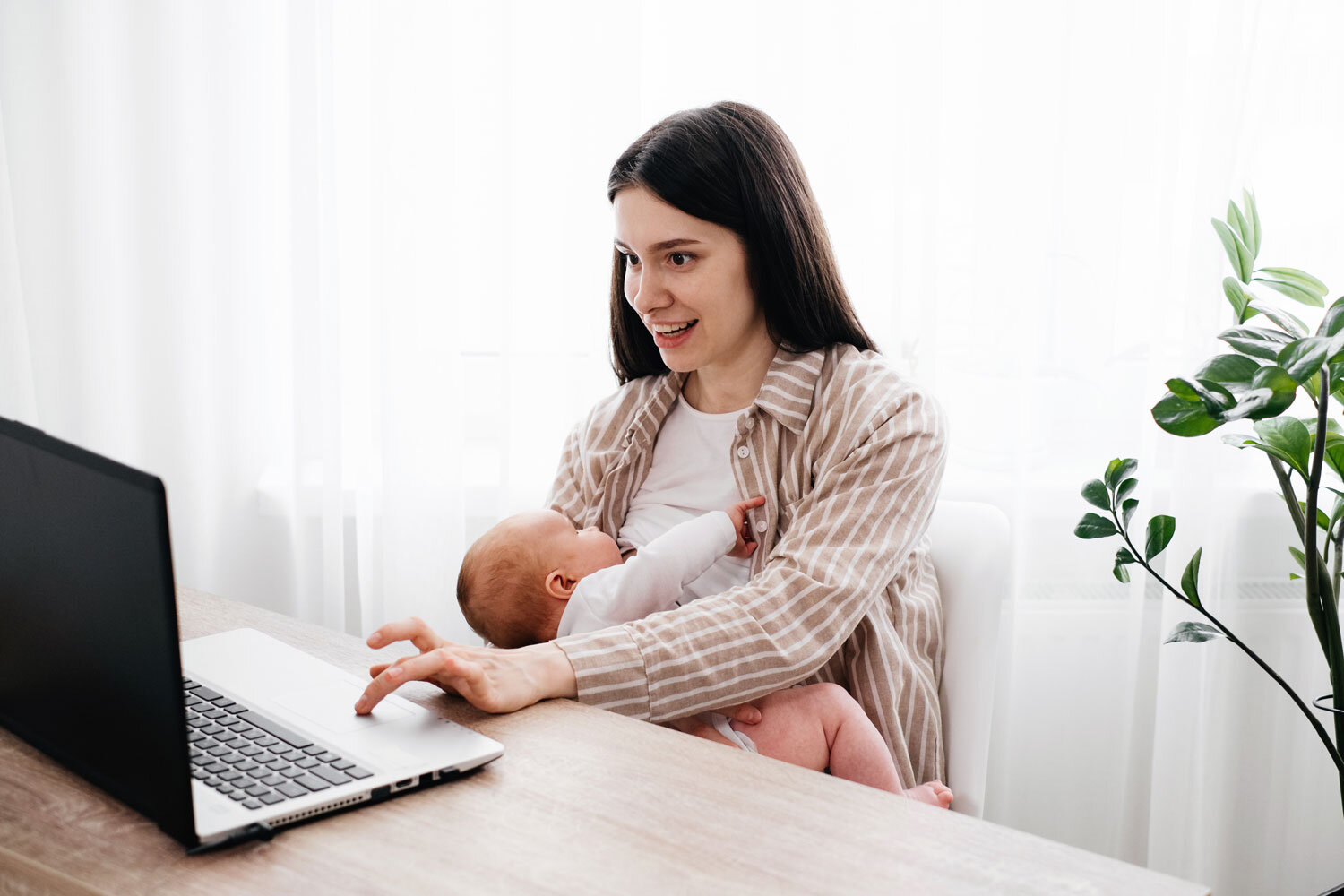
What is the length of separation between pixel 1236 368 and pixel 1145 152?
0.90 meters

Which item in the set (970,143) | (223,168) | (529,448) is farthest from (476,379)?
(970,143)

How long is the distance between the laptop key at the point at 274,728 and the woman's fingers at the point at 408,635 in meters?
0.18

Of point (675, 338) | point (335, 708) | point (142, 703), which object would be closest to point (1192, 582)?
point (675, 338)

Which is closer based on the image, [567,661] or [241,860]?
[241,860]

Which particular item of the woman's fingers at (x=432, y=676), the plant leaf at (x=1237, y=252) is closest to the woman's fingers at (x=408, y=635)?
Answer: the woman's fingers at (x=432, y=676)

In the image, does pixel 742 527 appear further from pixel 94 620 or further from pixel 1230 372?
pixel 94 620

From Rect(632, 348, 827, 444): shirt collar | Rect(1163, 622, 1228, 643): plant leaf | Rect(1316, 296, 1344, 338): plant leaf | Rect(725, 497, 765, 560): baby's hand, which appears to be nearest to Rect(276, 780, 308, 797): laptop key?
Rect(725, 497, 765, 560): baby's hand

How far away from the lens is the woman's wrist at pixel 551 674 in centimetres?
109

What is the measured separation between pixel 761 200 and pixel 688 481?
0.44m

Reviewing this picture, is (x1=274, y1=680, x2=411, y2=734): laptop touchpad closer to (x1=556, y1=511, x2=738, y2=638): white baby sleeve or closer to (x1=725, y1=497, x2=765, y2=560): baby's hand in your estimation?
(x1=556, y1=511, x2=738, y2=638): white baby sleeve

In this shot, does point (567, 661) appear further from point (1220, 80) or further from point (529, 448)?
point (1220, 80)

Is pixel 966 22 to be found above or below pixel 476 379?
above

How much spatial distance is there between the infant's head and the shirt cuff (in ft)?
0.94

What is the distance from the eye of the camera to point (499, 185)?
218 centimetres
